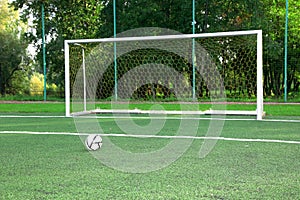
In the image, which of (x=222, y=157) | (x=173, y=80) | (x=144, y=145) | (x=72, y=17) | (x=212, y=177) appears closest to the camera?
(x=212, y=177)

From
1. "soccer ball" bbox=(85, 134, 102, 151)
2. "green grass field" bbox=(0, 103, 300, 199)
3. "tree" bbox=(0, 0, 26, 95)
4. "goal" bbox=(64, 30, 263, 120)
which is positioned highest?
"tree" bbox=(0, 0, 26, 95)

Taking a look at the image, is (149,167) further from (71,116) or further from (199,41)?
(199,41)

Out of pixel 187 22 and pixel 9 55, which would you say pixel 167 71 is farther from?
pixel 9 55

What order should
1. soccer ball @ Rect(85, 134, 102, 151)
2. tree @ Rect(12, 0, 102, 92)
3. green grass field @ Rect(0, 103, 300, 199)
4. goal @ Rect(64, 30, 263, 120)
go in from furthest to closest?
tree @ Rect(12, 0, 102, 92), goal @ Rect(64, 30, 263, 120), soccer ball @ Rect(85, 134, 102, 151), green grass field @ Rect(0, 103, 300, 199)

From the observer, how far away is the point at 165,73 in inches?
588

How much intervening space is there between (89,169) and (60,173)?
0.30m

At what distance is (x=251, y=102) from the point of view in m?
14.2

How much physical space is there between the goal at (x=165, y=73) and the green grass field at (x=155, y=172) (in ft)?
21.4

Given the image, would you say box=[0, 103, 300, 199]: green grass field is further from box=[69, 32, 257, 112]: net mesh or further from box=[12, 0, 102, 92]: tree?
box=[12, 0, 102, 92]: tree

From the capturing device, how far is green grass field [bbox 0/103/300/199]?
10.2 feet

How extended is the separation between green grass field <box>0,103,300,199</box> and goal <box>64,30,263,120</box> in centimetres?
652

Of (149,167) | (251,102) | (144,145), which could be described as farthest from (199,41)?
(149,167)

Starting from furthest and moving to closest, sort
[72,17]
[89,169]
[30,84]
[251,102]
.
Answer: [30,84], [72,17], [251,102], [89,169]

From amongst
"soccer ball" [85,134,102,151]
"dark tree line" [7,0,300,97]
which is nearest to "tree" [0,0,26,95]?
"dark tree line" [7,0,300,97]
